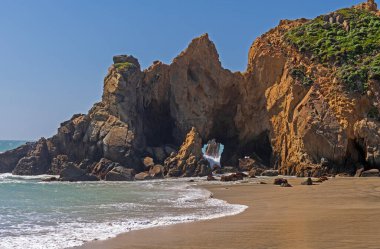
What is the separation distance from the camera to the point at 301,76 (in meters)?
49.5

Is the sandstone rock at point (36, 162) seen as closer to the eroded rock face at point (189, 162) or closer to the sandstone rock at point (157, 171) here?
the sandstone rock at point (157, 171)

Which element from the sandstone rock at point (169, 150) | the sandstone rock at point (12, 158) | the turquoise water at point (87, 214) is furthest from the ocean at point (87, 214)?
the sandstone rock at point (12, 158)

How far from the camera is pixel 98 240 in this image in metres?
14.7

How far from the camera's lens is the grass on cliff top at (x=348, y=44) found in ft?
152

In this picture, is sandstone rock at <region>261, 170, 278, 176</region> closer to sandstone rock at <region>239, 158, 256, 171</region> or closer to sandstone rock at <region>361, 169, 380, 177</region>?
sandstone rock at <region>239, 158, 256, 171</region>

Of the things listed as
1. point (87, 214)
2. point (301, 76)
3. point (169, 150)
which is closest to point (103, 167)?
point (169, 150)

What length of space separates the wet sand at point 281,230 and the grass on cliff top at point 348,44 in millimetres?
24956

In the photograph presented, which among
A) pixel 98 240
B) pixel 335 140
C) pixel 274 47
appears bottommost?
pixel 98 240

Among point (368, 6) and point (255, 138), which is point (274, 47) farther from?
point (368, 6)

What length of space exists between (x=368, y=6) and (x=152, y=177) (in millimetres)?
35610

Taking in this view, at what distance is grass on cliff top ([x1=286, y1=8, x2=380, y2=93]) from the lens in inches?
1818

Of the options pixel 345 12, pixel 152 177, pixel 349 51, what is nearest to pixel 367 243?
pixel 152 177

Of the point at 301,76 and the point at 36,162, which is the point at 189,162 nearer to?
the point at 301,76

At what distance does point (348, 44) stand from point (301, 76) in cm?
682
